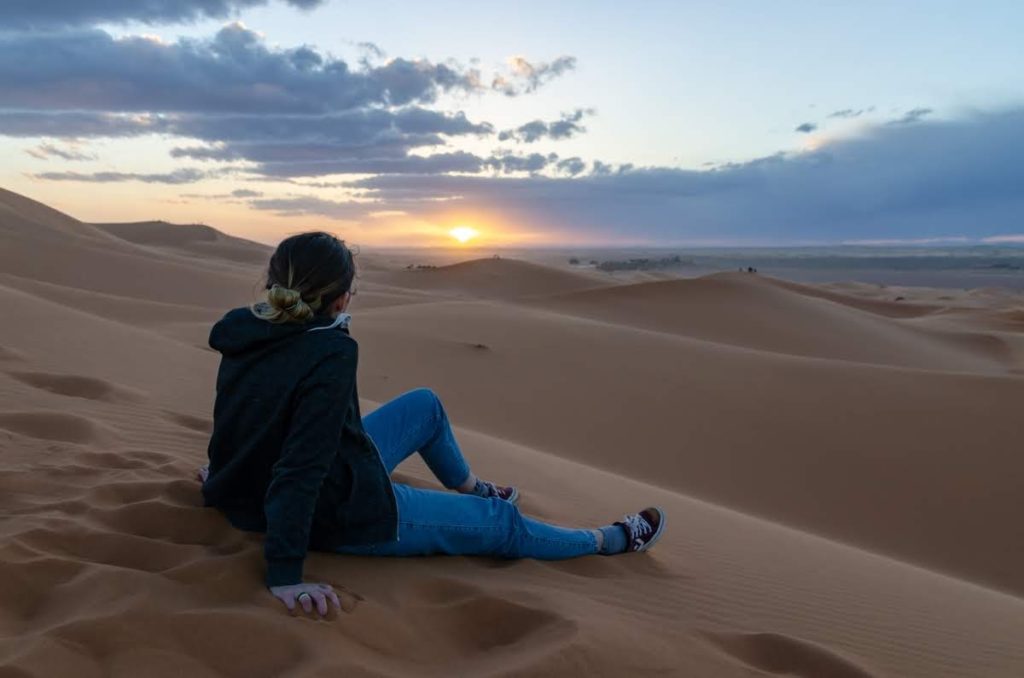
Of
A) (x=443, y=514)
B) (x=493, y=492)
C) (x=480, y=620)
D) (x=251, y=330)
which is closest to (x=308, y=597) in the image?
(x=480, y=620)

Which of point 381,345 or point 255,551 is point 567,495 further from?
point 381,345

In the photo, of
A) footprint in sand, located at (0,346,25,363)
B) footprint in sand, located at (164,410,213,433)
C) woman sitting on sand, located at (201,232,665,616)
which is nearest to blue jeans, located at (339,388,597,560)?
woman sitting on sand, located at (201,232,665,616)

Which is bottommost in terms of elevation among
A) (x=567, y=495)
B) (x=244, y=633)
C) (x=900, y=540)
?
(x=900, y=540)

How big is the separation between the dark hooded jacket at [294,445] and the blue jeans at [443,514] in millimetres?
172

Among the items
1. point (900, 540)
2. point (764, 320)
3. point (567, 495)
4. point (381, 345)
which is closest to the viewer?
point (567, 495)

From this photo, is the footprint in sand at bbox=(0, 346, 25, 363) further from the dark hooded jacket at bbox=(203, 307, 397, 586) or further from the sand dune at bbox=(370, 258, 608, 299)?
the sand dune at bbox=(370, 258, 608, 299)

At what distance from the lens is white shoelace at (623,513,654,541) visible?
11.4 feet

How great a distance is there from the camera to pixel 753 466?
6844mm

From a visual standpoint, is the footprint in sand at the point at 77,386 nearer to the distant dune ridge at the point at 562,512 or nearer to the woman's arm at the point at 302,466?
the distant dune ridge at the point at 562,512

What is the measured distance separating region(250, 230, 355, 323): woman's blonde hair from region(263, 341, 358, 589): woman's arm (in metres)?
0.20

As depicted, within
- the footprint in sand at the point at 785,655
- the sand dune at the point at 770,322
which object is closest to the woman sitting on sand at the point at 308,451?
the footprint in sand at the point at 785,655

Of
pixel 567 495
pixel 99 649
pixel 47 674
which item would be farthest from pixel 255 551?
pixel 567 495

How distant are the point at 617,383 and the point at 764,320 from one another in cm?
941

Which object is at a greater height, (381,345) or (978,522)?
(381,345)
